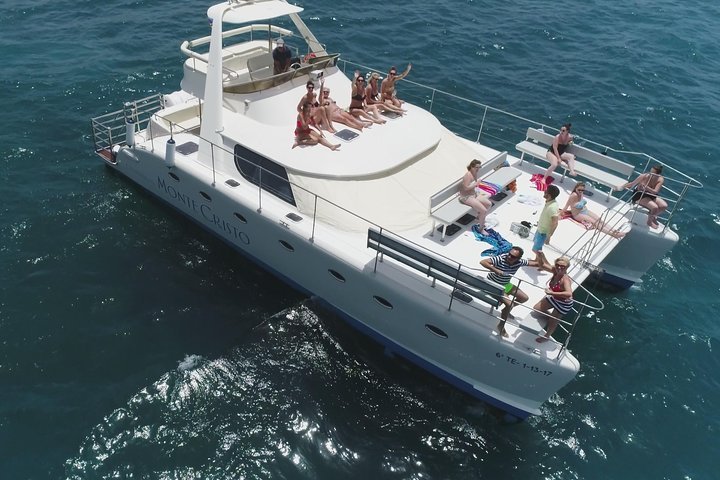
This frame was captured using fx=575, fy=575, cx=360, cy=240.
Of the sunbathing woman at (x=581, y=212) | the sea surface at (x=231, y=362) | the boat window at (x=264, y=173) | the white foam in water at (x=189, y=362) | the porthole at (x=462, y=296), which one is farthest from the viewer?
the boat window at (x=264, y=173)

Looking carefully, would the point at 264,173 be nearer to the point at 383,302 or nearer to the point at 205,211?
the point at 205,211

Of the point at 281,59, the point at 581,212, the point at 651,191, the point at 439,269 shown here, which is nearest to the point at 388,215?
the point at 439,269

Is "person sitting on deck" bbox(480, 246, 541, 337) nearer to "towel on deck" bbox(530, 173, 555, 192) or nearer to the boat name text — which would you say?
"towel on deck" bbox(530, 173, 555, 192)

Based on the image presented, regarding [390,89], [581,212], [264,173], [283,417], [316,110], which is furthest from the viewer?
[390,89]

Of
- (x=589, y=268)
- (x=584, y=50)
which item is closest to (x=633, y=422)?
(x=589, y=268)

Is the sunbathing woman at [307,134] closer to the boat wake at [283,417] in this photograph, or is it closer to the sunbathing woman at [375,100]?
the sunbathing woman at [375,100]

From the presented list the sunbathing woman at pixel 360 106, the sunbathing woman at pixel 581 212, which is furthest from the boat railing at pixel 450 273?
the sunbathing woman at pixel 360 106

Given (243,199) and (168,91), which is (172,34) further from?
(243,199)
